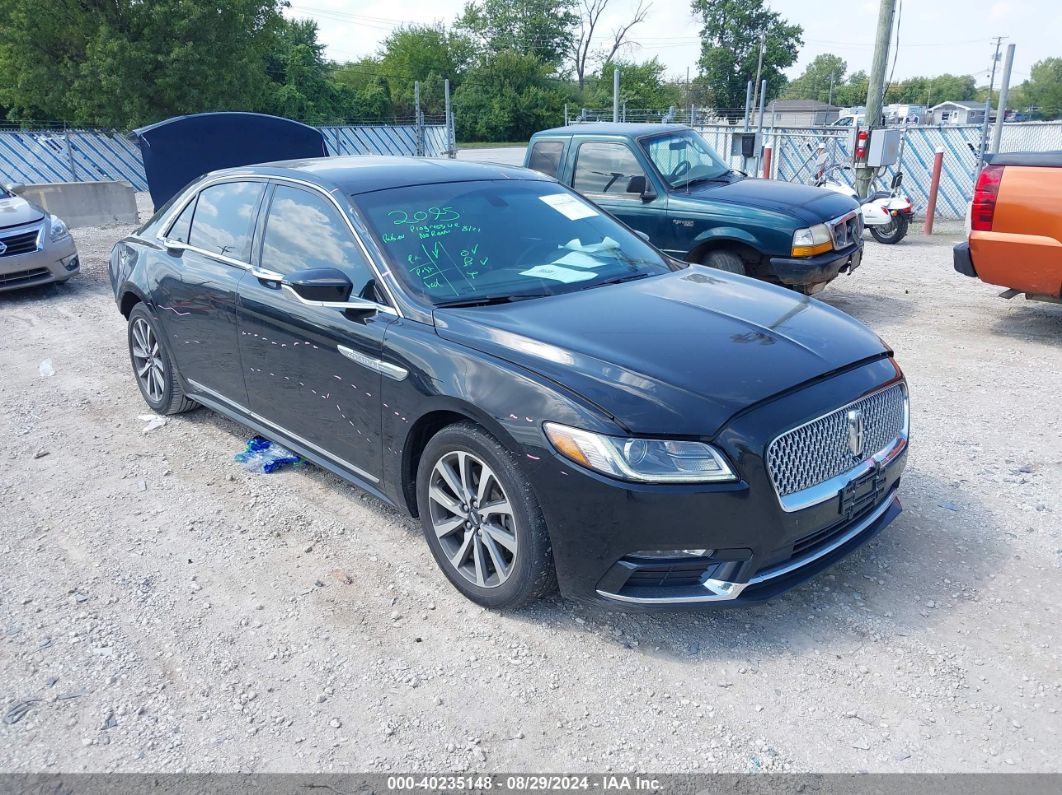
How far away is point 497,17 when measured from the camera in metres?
68.9

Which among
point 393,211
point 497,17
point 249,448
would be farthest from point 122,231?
point 497,17

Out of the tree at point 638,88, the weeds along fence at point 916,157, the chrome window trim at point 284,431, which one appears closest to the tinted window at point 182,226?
the chrome window trim at point 284,431

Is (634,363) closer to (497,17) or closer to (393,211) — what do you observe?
(393,211)

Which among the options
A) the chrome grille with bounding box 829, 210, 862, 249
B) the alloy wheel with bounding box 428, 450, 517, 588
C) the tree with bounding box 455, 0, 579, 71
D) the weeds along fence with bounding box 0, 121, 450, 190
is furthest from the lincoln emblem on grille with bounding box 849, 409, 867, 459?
the tree with bounding box 455, 0, 579, 71

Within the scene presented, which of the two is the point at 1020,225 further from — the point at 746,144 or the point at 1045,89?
the point at 1045,89

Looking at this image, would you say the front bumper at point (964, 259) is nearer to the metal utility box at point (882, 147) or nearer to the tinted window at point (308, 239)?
the tinted window at point (308, 239)

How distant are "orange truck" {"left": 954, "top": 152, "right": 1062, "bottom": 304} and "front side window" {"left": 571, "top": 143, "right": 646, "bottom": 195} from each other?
2.97 m

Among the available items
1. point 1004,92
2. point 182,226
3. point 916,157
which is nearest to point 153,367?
point 182,226

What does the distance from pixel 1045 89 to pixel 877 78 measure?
389 ft

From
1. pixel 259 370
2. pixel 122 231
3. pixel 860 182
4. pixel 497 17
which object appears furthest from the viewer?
pixel 497 17

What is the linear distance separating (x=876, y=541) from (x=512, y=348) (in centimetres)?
198

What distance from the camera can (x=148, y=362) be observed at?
18.9 feet

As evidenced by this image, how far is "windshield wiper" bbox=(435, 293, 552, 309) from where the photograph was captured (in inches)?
142

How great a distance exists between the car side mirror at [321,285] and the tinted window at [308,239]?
3.9 inches
